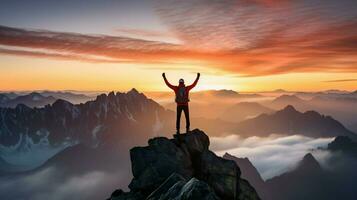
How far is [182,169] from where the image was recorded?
36.8m

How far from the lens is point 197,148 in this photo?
40625 millimetres

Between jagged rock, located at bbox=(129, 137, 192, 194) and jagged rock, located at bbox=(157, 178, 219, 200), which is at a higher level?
jagged rock, located at bbox=(157, 178, 219, 200)

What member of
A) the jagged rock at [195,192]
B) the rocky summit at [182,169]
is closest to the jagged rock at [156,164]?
the rocky summit at [182,169]

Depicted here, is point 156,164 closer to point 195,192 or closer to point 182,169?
point 182,169

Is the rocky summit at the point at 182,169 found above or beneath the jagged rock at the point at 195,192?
beneath

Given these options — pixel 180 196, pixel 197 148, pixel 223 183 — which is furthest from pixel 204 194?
pixel 197 148

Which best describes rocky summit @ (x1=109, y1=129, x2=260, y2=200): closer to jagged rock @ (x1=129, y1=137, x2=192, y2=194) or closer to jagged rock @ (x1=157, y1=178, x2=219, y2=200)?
jagged rock @ (x1=129, y1=137, x2=192, y2=194)

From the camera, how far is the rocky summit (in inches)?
1407

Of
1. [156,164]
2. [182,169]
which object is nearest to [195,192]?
[182,169]

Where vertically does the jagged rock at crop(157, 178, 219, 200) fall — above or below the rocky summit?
above

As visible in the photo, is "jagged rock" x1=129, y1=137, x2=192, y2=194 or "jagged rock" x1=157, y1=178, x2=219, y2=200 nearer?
"jagged rock" x1=157, y1=178, x2=219, y2=200

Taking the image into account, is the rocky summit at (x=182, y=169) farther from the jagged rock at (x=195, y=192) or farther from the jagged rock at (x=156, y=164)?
the jagged rock at (x=195, y=192)

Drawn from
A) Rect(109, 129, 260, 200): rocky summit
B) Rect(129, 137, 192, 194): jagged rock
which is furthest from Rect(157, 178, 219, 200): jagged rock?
Rect(129, 137, 192, 194): jagged rock

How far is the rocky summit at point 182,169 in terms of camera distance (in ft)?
117
